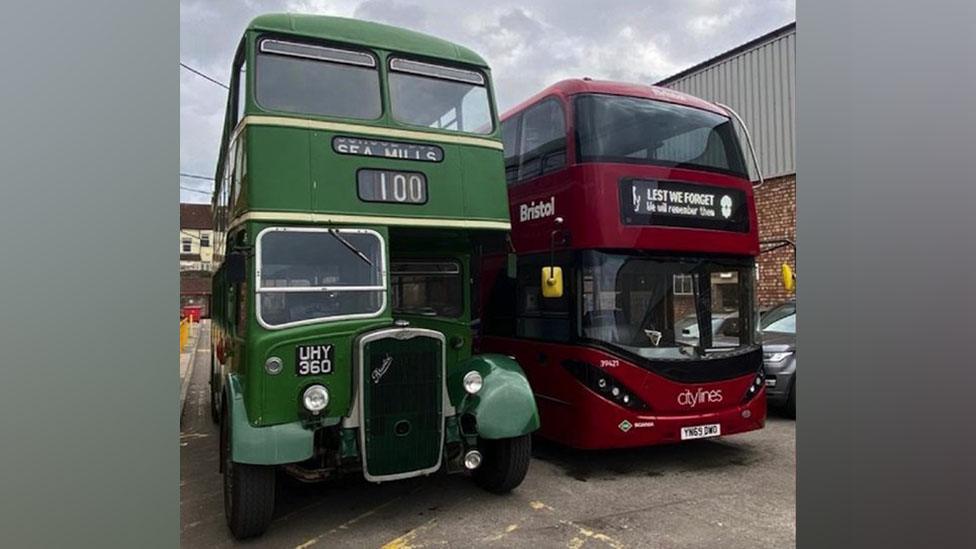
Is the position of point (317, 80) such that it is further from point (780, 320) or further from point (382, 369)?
point (780, 320)

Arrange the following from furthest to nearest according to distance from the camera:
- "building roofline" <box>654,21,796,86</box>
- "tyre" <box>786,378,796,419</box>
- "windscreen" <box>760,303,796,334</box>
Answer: "windscreen" <box>760,303,796,334</box> → "tyre" <box>786,378,796,419</box> → "building roofline" <box>654,21,796,86</box>

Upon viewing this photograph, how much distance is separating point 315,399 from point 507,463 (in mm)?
1582

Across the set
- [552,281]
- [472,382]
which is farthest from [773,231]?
[472,382]

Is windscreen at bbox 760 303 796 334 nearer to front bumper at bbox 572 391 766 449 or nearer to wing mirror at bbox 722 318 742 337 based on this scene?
wing mirror at bbox 722 318 742 337

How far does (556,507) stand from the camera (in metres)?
4.67

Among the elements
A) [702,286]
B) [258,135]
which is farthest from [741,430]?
[258,135]

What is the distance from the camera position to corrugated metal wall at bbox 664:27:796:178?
473cm

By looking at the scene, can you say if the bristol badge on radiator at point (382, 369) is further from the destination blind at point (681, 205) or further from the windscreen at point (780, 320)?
the windscreen at point (780, 320)

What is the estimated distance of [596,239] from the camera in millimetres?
5453

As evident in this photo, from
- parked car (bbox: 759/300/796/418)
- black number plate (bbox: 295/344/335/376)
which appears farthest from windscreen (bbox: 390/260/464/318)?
parked car (bbox: 759/300/796/418)

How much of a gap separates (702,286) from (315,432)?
3705mm

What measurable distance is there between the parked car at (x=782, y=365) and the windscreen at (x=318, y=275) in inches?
211

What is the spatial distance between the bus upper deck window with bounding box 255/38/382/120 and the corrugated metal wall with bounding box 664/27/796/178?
284 centimetres

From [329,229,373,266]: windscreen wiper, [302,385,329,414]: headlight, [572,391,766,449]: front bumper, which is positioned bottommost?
[572,391,766,449]: front bumper
